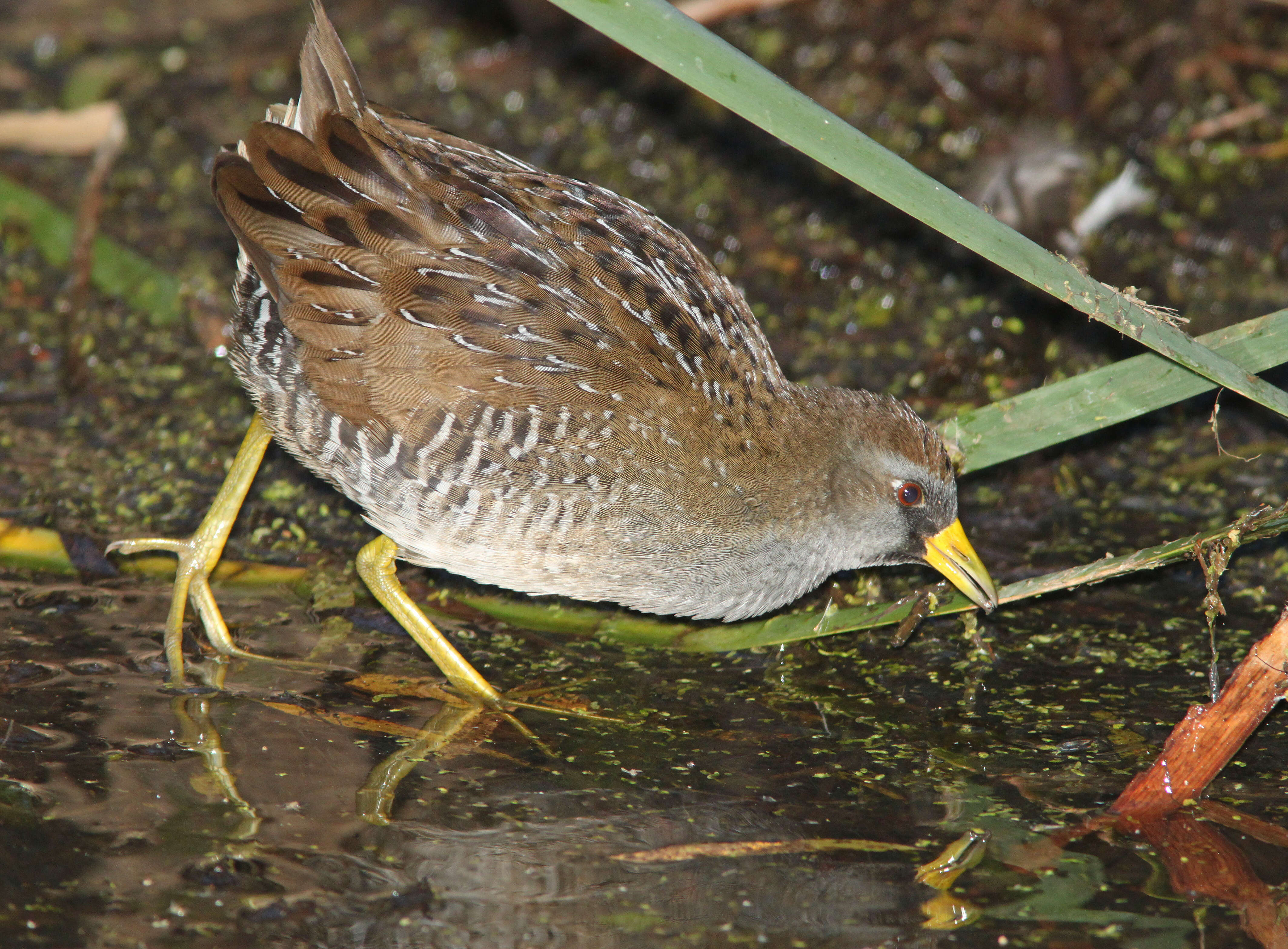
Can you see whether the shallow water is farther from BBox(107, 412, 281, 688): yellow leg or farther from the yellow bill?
the yellow bill

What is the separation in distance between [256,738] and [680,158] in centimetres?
326

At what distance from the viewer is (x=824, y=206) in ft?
17.5

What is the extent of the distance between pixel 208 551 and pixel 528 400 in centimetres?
105

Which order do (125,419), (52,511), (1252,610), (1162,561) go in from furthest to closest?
(125,419) < (52,511) < (1252,610) < (1162,561)

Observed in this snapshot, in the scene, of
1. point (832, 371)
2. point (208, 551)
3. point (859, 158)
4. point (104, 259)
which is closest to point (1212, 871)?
point (859, 158)

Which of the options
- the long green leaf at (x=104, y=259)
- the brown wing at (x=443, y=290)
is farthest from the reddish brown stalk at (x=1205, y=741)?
the long green leaf at (x=104, y=259)

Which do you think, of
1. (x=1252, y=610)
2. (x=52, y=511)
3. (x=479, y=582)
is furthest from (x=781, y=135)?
(x=52, y=511)

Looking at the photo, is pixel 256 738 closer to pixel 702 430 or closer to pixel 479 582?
pixel 479 582

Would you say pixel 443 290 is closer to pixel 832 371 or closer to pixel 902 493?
pixel 902 493

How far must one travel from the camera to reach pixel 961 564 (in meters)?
3.28

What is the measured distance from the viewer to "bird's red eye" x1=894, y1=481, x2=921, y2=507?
10.8 feet

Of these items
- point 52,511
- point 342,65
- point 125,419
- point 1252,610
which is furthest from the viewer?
point 125,419

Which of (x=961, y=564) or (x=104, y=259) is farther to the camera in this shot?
(x=104, y=259)

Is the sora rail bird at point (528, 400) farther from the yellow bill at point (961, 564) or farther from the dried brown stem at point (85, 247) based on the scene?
the dried brown stem at point (85, 247)
